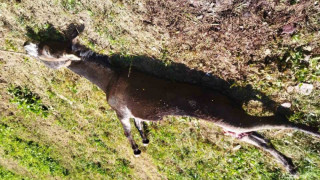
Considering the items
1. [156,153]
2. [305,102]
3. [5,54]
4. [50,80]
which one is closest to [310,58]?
[305,102]

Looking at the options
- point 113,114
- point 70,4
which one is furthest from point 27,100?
point 70,4

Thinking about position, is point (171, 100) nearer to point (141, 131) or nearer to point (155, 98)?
point (155, 98)

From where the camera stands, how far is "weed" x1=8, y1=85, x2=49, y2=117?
220 inches

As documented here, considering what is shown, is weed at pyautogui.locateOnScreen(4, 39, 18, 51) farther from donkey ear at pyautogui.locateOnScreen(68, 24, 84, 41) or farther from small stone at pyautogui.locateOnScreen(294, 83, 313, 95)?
small stone at pyautogui.locateOnScreen(294, 83, 313, 95)

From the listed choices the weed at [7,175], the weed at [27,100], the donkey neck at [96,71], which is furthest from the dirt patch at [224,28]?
the weed at [7,175]

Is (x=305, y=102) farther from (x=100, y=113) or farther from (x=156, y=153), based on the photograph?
(x=100, y=113)

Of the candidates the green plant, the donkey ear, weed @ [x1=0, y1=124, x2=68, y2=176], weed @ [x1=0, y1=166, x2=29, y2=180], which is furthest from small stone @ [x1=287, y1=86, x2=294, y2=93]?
weed @ [x1=0, y1=166, x2=29, y2=180]

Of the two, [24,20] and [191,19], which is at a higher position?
[191,19]

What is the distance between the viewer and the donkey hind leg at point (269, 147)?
4078 millimetres

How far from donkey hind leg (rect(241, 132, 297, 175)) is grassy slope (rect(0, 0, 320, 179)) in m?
0.13

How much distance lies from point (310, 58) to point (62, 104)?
4.95m

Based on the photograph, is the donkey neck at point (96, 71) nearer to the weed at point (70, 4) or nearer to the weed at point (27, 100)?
the weed at point (70, 4)

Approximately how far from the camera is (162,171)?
540 centimetres

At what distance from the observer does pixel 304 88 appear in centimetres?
372
